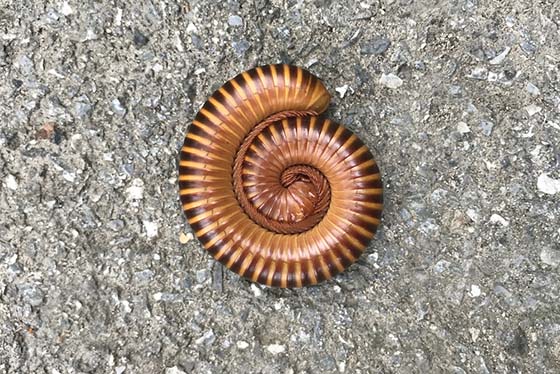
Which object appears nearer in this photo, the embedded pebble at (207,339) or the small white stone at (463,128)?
the embedded pebble at (207,339)

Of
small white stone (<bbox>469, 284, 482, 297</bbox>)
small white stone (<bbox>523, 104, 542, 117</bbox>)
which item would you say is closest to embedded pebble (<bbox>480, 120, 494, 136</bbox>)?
small white stone (<bbox>523, 104, 542, 117</bbox>)

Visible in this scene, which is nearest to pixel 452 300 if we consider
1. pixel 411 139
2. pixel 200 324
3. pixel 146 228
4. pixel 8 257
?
pixel 411 139

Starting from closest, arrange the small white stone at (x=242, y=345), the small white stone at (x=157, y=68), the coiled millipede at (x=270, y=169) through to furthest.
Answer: the coiled millipede at (x=270, y=169), the small white stone at (x=242, y=345), the small white stone at (x=157, y=68)

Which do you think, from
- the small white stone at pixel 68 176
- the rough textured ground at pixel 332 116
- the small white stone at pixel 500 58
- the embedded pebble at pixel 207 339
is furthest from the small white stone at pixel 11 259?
the small white stone at pixel 500 58

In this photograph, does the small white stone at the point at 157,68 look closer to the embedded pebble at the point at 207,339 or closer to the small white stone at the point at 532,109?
the embedded pebble at the point at 207,339

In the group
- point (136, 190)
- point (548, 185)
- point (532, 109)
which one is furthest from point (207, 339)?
point (532, 109)

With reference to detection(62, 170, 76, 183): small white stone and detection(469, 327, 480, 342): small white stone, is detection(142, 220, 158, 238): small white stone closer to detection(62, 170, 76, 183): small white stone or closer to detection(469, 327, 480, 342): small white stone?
detection(62, 170, 76, 183): small white stone
